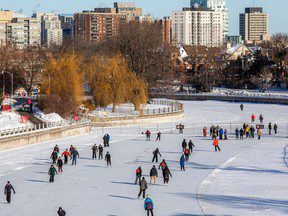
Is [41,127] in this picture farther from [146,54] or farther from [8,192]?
[146,54]

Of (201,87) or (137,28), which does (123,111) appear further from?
(201,87)

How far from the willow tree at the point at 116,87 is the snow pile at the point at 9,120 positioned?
13.3 meters

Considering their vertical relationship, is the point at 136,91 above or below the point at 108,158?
above

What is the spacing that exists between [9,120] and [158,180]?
21.5 metres

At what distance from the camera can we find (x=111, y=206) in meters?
30.0

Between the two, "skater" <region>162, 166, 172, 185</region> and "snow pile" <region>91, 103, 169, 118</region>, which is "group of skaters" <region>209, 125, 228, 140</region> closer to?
"snow pile" <region>91, 103, 169, 118</region>

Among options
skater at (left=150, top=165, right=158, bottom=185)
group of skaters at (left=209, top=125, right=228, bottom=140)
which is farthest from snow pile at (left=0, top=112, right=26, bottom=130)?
skater at (left=150, top=165, right=158, bottom=185)

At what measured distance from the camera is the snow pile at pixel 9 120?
5141 cm

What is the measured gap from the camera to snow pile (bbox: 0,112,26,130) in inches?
2024

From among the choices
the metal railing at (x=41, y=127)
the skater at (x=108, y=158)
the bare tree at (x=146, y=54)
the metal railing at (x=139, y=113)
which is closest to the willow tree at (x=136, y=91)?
the metal railing at (x=139, y=113)

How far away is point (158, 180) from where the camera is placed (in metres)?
35.7

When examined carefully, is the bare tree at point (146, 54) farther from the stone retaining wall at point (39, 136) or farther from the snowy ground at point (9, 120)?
the snowy ground at point (9, 120)

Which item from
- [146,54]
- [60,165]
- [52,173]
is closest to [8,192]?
[52,173]

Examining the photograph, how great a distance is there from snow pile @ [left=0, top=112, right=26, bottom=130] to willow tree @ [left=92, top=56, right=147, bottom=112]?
1325 cm
